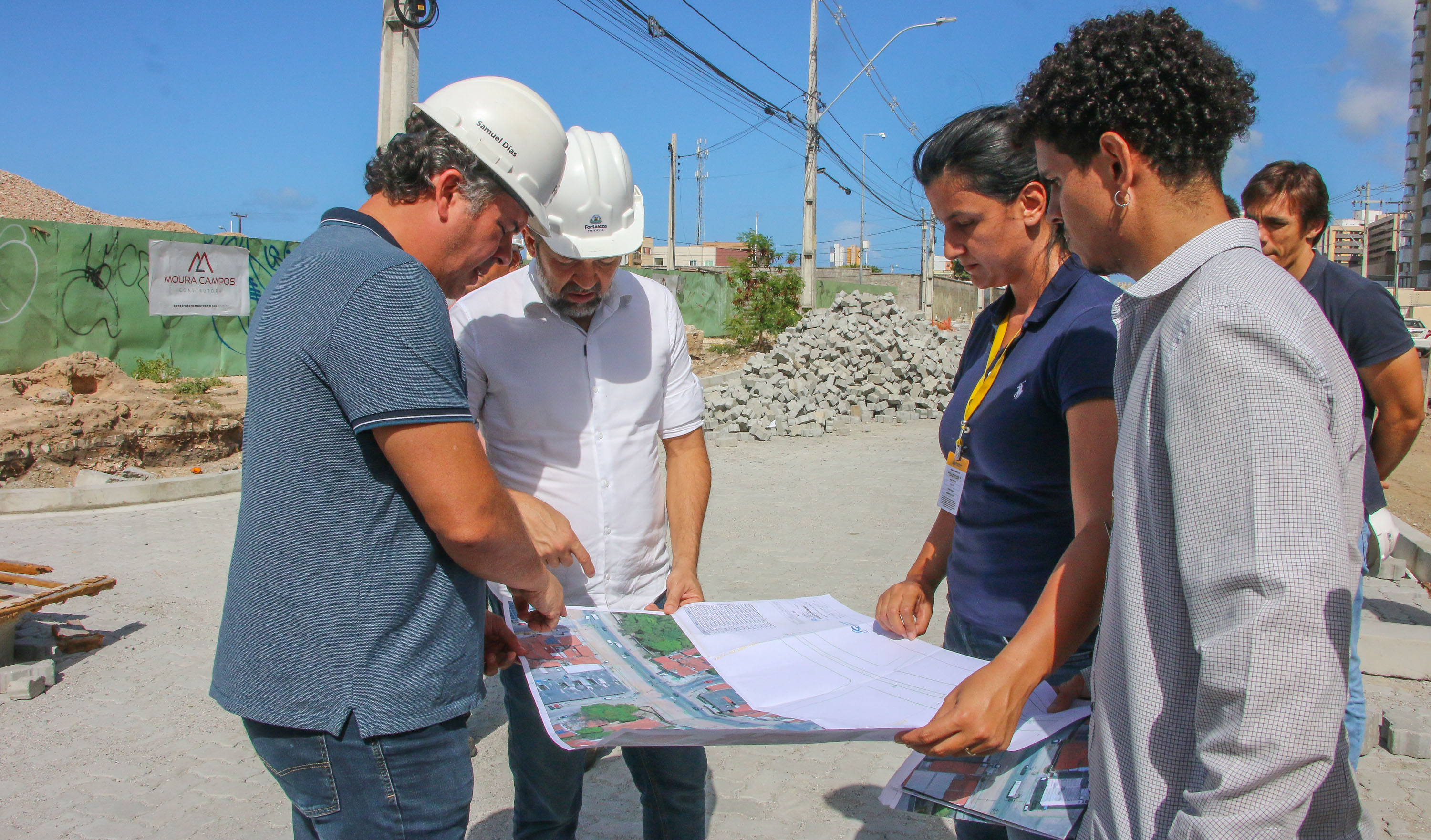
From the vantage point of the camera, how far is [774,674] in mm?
1656

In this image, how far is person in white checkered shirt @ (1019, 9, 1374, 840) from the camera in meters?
0.95

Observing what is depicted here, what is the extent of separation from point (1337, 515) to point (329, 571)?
1.41m

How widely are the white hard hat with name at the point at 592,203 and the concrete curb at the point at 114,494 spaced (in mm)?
5969

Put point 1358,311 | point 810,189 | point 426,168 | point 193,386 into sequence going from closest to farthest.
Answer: point 426,168, point 1358,311, point 193,386, point 810,189

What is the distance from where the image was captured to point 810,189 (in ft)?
69.6

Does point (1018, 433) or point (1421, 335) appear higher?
point (1421, 335)

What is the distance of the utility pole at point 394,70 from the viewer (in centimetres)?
530

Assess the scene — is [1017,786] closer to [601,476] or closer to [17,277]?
[601,476]

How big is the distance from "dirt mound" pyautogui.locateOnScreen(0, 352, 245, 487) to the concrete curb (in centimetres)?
59

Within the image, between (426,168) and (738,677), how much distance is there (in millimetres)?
1107

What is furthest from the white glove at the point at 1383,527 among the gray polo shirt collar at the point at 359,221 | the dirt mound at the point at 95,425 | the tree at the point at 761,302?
the tree at the point at 761,302

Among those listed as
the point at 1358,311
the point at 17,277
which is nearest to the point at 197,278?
the point at 17,277

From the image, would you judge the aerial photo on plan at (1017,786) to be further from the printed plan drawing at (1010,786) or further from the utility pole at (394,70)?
the utility pole at (394,70)

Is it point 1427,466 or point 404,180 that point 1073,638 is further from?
point 1427,466
